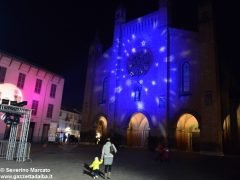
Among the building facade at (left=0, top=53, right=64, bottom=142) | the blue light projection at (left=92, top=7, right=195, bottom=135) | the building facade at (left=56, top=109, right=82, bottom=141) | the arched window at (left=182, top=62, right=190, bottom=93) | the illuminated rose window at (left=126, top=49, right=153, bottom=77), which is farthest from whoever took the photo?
the building facade at (left=56, top=109, right=82, bottom=141)

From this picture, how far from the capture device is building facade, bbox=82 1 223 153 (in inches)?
923

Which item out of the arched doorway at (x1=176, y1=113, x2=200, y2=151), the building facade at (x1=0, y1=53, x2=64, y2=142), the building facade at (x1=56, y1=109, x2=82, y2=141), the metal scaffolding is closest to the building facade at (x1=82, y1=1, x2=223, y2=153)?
the arched doorway at (x1=176, y1=113, x2=200, y2=151)

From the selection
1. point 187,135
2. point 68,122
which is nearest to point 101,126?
point 187,135

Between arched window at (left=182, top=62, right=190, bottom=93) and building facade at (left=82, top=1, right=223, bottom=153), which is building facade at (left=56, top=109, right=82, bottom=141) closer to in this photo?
building facade at (left=82, top=1, right=223, bottom=153)

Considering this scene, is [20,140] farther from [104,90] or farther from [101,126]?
[101,126]

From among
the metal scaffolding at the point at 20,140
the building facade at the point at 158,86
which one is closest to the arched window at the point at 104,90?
the building facade at the point at 158,86

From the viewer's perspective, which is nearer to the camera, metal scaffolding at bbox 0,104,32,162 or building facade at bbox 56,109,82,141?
metal scaffolding at bbox 0,104,32,162

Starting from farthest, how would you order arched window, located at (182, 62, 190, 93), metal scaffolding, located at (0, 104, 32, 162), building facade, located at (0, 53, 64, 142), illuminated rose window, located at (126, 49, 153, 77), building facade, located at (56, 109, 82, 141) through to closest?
building facade, located at (56, 109, 82, 141), illuminated rose window, located at (126, 49, 153, 77), building facade, located at (0, 53, 64, 142), arched window, located at (182, 62, 190, 93), metal scaffolding, located at (0, 104, 32, 162)

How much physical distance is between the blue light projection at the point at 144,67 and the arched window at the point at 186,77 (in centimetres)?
65

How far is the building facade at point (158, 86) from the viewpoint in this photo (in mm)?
23438

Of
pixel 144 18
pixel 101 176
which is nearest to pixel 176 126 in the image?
pixel 144 18

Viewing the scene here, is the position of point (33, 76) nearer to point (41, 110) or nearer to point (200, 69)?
point (41, 110)

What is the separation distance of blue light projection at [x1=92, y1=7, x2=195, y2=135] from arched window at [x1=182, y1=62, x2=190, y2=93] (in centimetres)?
65

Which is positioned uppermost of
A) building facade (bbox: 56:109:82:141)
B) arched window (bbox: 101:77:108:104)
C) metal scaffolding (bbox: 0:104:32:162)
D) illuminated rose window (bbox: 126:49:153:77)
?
illuminated rose window (bbox: 126:49:153:77)
